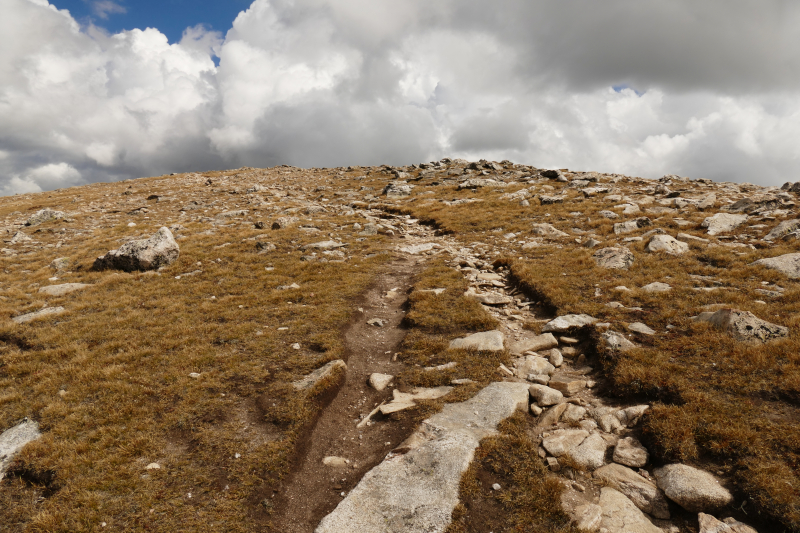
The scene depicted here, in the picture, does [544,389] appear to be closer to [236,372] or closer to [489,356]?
[489,356]

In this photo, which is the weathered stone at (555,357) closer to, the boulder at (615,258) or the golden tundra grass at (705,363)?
the golden tundra grass at (705,363)

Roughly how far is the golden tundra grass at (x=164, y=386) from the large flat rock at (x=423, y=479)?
200 centimetres

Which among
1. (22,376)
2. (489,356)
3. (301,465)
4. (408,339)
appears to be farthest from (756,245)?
(22,376)

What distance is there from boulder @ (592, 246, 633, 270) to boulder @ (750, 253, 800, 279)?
15.6 feet

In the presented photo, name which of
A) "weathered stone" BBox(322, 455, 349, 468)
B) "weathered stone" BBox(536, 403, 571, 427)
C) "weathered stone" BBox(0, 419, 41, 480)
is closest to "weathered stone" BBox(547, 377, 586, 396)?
"weathered stone" BBox(536, 403, 571, 427)

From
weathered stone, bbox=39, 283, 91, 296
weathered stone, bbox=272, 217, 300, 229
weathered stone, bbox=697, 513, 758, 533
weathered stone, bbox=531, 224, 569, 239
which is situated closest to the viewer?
weathered stone, bbox=697, 513, 758, 533

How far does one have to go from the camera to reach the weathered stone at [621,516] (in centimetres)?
622

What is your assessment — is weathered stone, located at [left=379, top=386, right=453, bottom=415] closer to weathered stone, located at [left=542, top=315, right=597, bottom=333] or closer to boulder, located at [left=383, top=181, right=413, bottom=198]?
weathered stone, located at [left=542, top=315, right=597, bottom=333]

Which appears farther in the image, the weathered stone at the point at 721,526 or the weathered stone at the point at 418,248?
the weathered stone at the point at 418,248

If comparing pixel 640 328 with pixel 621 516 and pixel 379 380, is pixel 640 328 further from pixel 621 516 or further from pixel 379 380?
pixel 379 380

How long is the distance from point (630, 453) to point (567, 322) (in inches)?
223

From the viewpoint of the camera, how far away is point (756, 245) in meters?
18.4

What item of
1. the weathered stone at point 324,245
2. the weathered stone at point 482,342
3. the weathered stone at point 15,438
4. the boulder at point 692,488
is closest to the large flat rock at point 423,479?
the weathered stone at point 482,342

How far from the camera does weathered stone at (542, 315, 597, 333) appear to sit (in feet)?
41.5
